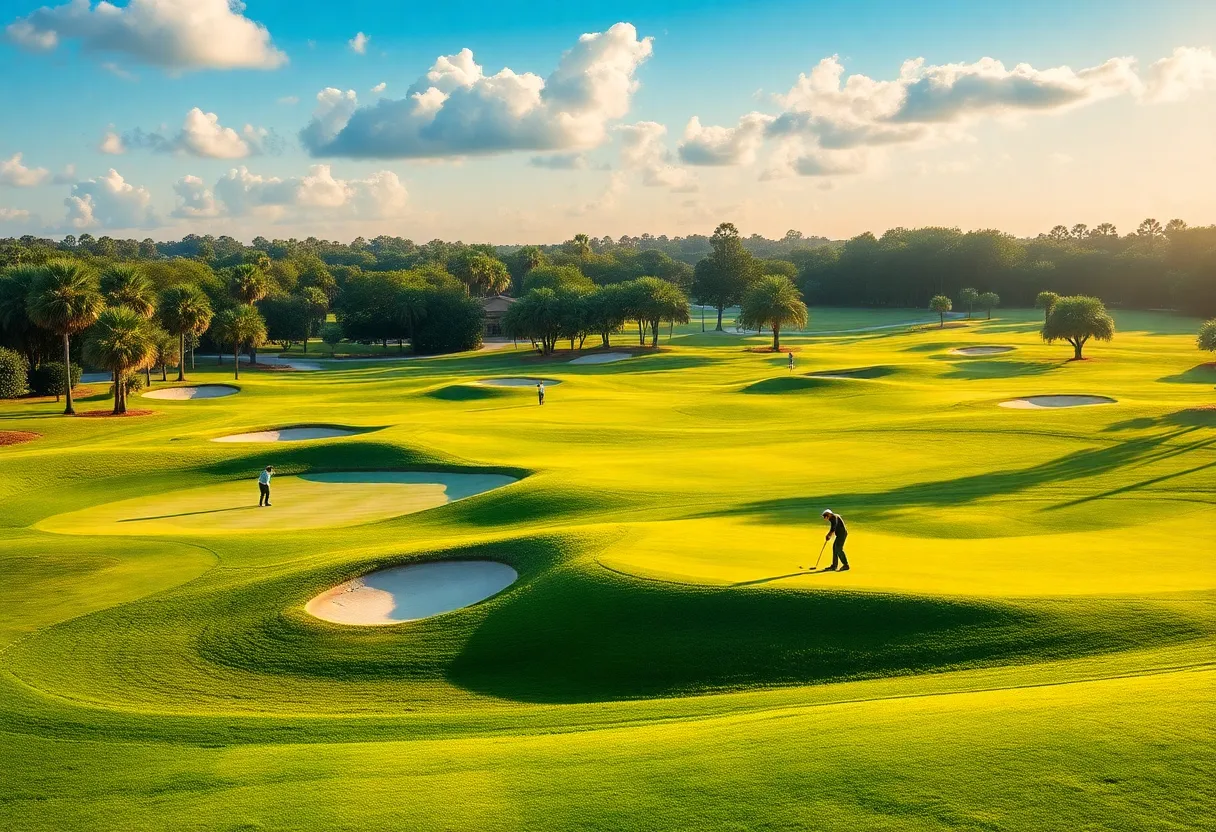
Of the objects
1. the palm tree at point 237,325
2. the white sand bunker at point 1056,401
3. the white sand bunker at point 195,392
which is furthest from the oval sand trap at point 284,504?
the palm tree at point 237,325

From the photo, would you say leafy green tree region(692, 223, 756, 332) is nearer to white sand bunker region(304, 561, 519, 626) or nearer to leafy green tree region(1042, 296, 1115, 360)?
leafy green tree region(1042, 296, 1115, 360)

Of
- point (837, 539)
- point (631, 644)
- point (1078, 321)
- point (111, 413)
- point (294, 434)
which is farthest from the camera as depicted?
point (1078, 321)

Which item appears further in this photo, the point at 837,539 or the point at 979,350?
the point at 979,350

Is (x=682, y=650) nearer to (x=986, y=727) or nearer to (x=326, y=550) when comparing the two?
(x=986, y=727)

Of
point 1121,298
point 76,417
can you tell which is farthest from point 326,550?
point 1121,298

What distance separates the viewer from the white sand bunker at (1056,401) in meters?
51.8

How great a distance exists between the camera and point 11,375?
6384cm

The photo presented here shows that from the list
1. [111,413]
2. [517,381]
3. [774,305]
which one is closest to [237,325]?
[517,381]

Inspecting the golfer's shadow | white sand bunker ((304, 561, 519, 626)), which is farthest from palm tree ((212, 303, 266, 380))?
white sand bunker ((304, 561, 519, 626))

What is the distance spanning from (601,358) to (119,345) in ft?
166

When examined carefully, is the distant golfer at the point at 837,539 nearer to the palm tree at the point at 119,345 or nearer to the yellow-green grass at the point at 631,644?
the yellow-green grass at the point at 631,644

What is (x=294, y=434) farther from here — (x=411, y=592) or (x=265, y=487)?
(x=411, y=592)

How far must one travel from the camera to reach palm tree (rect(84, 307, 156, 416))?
53.7m

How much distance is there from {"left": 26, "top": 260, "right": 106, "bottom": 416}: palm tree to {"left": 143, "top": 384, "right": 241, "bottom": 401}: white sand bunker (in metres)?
13.6
